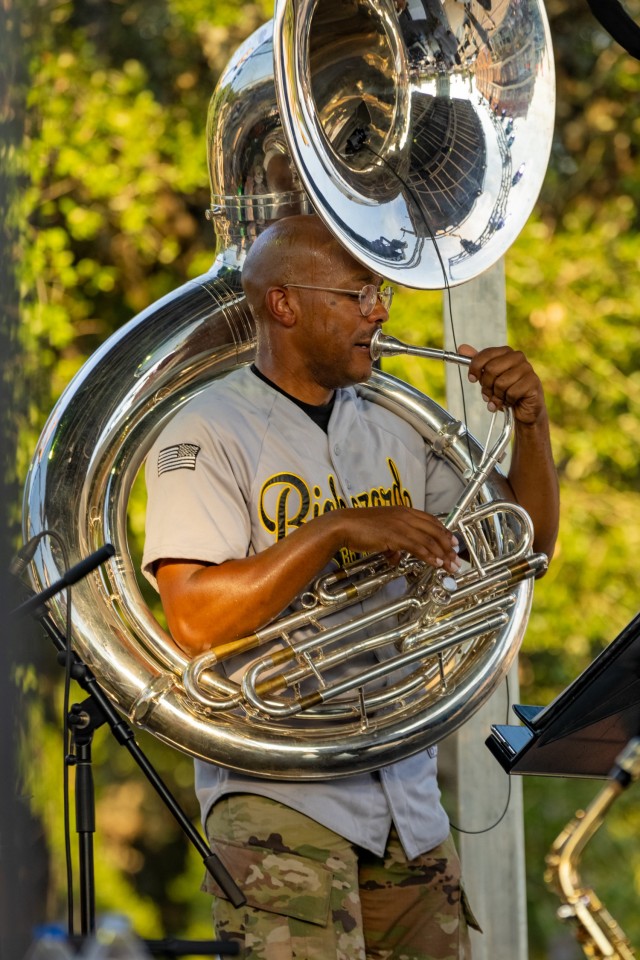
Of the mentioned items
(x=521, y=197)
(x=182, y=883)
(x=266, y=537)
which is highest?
(x=521, y=197)

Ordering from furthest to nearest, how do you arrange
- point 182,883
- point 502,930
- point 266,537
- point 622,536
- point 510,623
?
point 182,883 < point 622,536 < point 502,930 < point 510,623 < point 266,537

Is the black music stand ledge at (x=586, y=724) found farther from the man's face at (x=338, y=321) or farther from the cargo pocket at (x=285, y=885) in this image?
the man's face at (x=338, y=321)

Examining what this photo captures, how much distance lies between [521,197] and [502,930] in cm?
170

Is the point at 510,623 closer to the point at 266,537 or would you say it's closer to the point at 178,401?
the point at 266,537

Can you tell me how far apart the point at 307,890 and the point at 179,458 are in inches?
28.5

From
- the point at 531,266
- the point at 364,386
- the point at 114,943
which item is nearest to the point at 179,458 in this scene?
the point at 364,386

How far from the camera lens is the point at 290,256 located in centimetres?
248

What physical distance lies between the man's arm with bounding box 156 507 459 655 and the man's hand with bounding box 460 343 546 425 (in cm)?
28

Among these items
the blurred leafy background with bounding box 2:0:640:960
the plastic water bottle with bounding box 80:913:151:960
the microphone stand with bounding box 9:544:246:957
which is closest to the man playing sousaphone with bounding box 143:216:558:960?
the microphone stand with bounding box 9:544:246:957

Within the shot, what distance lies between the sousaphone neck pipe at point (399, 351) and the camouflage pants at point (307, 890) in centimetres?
77

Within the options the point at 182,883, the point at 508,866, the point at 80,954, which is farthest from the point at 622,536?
the point at 80,954

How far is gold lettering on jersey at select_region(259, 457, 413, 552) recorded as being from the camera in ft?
7.72

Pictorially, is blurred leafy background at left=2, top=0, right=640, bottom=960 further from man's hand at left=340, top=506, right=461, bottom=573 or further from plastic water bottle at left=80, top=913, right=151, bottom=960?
plastic water bottle at left=80, top=913, right=151, bottom=960

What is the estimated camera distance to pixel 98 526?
245 centimetres
